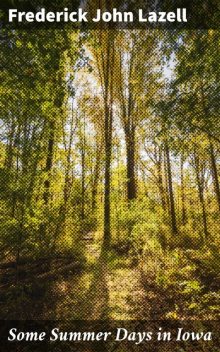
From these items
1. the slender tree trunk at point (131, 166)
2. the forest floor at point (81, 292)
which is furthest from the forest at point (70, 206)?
the slender tree trunk at point (131, 166)

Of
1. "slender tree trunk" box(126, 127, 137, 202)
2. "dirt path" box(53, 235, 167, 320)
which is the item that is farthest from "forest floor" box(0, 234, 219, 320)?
"slender tree trunk" box(126, 127, 137, 202)

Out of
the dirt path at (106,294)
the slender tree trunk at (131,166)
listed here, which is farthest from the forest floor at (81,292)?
the slender tree trunk at (131,166)

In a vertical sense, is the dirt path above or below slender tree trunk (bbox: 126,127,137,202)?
below

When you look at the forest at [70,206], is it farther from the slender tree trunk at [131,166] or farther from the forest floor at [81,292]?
the slender tree trunk at [131,166]

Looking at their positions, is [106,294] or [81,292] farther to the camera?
[81,292]

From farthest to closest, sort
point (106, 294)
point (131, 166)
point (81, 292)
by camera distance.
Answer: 1. point (131, 166)
2. point (81, 292)
3. point (106, 294)

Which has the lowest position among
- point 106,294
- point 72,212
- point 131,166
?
point 106,294

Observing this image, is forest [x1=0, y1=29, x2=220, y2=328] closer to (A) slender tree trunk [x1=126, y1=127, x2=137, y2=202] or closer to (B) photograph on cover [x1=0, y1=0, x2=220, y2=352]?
(B) photograph on cover [x1=0, y1=0, x2=220, y2=352]

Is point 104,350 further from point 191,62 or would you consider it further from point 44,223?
point 191,62

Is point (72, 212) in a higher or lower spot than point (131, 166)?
lower

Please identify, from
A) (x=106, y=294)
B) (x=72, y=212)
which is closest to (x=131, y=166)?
(x=72, y=212)

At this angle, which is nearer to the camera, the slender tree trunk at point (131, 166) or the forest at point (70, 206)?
the forest at point (70, 206)

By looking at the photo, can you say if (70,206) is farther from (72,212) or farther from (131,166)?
(131,166)

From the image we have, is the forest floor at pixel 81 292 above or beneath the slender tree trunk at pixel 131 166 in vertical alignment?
beneath
